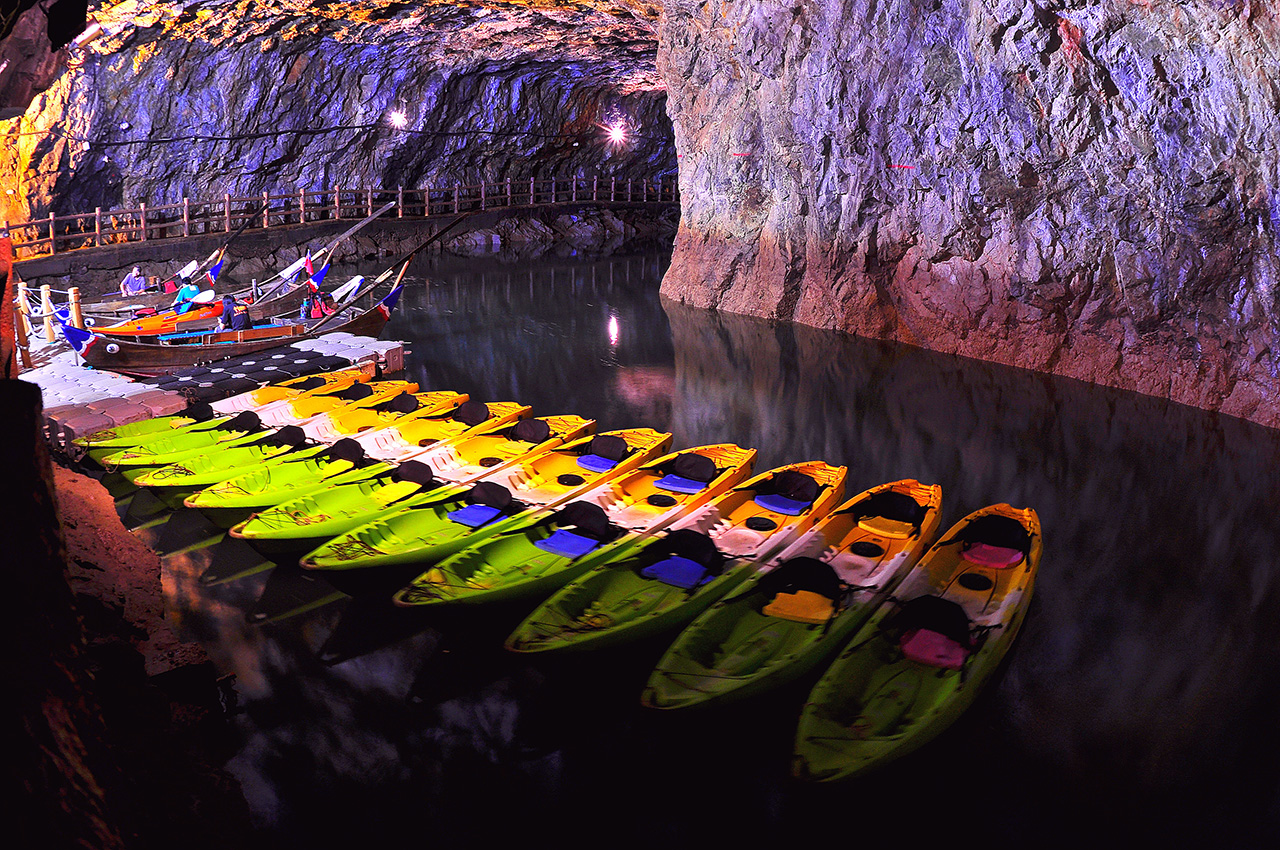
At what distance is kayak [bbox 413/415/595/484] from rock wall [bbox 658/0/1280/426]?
6107 mm

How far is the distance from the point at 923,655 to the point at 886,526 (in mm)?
1423

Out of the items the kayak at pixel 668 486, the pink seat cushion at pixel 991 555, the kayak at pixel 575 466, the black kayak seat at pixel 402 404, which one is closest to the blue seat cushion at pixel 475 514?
the kayak at pixel 575 466

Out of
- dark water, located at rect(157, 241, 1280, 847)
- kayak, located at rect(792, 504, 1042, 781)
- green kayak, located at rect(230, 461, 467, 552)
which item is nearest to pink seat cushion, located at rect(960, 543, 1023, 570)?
Result: kayak, located at rect(792, 504, 1042, 781)

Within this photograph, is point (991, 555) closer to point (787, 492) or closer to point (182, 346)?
point (787, 492)

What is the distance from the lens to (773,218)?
44.6 ft

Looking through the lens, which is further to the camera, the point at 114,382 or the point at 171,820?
the point at 114,382

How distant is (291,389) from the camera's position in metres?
8.05

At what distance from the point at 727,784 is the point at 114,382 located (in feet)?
24.6

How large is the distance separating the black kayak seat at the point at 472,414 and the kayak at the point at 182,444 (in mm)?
1529

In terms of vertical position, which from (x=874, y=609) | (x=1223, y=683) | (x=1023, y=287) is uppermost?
(x=1023, y=287)

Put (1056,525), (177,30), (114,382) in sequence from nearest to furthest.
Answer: (1056,525) → (114,382) → (177,30)

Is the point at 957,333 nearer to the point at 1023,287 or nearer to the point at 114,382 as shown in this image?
the point at 1023,287

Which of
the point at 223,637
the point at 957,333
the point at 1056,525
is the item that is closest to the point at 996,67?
the point at 957,333

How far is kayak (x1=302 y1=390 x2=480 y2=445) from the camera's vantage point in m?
7.00
